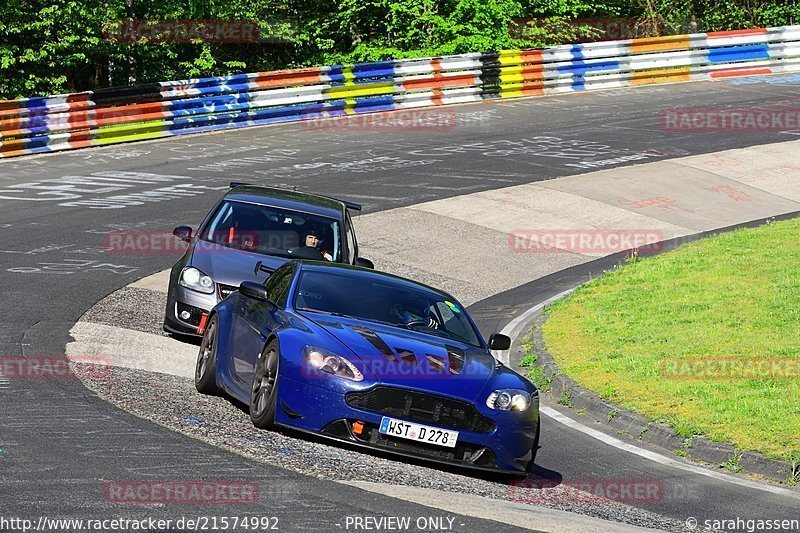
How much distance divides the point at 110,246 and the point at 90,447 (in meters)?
10.8

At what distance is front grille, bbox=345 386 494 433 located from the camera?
8672 mm

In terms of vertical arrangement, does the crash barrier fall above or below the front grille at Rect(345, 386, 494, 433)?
above

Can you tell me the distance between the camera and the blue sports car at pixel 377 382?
8688 millimetres

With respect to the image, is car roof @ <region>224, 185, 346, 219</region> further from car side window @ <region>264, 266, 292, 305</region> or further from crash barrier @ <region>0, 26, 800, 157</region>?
crash barrier @ <region>0, 26, 800, 157</region>

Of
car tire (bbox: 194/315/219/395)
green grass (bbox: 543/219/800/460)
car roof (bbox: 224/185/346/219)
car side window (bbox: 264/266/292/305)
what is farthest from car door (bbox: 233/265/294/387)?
green grass (bbox: 543/219/800/460)

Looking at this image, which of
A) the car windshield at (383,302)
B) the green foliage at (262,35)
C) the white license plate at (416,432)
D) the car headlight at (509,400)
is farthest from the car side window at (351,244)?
the green foliage at (262,35)

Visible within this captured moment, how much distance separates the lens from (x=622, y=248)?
848 inches

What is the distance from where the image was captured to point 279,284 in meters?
10.6

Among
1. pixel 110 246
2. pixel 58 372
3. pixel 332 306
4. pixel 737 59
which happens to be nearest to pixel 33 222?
pixel 110 246

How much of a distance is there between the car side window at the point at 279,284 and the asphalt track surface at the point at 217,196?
Answer: 174 centimetres

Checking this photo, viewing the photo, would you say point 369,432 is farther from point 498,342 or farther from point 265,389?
point 498,342

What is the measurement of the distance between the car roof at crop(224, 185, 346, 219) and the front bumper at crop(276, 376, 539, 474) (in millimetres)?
5549

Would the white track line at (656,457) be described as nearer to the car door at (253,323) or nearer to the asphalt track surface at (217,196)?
the asphalt track surface at (217,196)

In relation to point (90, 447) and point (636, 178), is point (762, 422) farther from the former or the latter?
point (636, 178)
